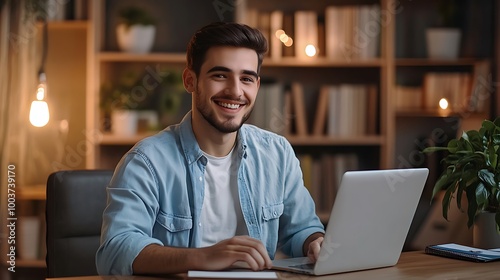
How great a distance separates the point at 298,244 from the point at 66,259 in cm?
63

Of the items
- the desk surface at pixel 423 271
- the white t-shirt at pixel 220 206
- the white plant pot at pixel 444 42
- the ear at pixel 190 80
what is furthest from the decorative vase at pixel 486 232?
the white plant pot at pixel 444 42

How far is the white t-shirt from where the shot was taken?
2168 millimetres

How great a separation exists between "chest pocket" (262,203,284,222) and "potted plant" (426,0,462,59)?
2217 millimetres

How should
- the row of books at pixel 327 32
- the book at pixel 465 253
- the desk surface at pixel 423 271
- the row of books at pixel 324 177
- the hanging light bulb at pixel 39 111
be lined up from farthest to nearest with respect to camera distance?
1. the row of books at pixel 324 177
2. the row of books at pixel 327 32
3. the hanging light bulb at pixel 39 111
4. the book at pixel 465 253
5. the desk surface at pixel 423 271

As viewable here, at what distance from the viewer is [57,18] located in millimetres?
4191

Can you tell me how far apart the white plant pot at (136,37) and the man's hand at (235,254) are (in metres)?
2.53

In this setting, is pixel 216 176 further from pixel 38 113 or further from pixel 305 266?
pixel 38 113

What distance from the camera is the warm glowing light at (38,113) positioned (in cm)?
372

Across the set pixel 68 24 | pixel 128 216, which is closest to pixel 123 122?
pixel 68 24

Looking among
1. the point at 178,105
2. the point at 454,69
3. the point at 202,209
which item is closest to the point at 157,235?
the point at 202,209

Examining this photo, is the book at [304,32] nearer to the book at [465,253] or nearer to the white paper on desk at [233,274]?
the book at [465,253]

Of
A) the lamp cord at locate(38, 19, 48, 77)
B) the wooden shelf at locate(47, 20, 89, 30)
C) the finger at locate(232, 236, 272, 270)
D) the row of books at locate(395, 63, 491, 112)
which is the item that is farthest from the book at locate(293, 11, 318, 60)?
the finger at locate(232, 236, 272, 270)

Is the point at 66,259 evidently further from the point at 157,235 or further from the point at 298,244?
the point at 298,244

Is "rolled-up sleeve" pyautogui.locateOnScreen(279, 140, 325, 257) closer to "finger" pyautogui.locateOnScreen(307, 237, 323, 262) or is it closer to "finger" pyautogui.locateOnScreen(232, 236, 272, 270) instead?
"finger" pyautogui.locateOnScreen(307, 237, 323, 262)
